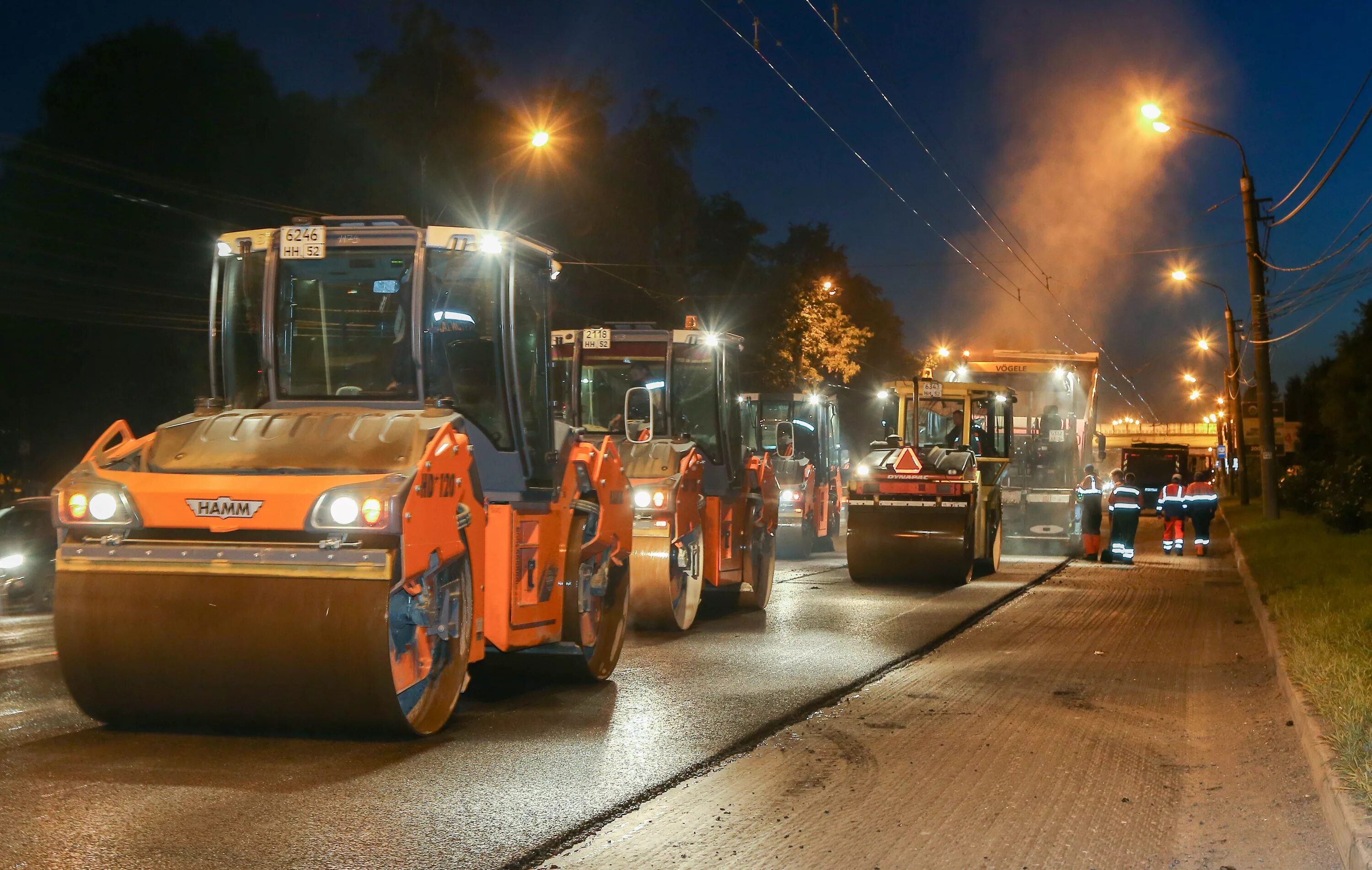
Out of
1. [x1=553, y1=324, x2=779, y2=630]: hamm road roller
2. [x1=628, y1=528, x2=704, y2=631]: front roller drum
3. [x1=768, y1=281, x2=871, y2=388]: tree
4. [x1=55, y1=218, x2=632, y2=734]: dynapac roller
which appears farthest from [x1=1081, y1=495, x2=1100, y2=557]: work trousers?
[x1=768, y1=281, x2=871, y2=388]: tree

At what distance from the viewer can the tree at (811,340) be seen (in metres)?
53.8

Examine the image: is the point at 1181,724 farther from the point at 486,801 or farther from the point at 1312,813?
the point at 486,801

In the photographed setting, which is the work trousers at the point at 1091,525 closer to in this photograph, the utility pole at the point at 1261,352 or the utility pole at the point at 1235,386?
the utility pole at the point at 1261,352

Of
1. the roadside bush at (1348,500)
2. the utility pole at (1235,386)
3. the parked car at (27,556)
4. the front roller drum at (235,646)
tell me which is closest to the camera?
the front roller drum at (235,646)

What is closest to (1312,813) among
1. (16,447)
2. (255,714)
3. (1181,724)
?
(1181,724)

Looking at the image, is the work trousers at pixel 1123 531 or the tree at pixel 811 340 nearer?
the work trousers at pixel 1123 531

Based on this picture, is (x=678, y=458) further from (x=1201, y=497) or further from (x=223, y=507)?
(x=1201, y=497)

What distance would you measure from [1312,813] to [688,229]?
40.3m

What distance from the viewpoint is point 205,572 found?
21.8 ft

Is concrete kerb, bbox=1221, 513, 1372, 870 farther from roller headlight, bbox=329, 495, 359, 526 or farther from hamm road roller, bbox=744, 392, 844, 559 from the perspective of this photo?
hamm road roller, bbox=744, 392, 844, 559

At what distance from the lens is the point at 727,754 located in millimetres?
7414

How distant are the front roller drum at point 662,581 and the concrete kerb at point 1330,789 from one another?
500cm

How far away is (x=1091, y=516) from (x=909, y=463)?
6836 millimetres

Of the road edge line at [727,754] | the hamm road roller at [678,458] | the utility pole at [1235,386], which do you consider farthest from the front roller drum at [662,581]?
the utility pole at [1235,386]
